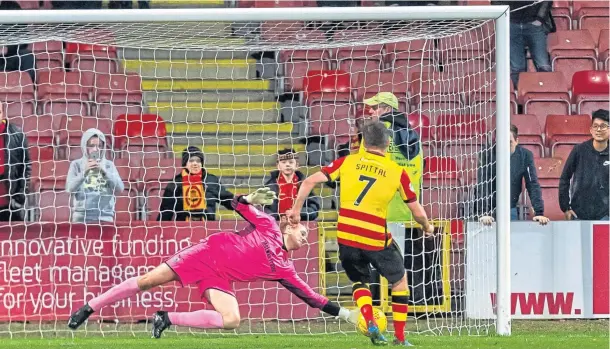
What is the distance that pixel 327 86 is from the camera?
11.7m

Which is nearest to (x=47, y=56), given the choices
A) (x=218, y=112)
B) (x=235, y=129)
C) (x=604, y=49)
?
(x=218, y=112)

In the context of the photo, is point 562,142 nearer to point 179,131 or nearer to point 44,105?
point 179,131

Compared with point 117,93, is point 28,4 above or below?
above

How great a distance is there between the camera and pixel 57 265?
10.1 meters

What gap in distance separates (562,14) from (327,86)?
386 centimetres

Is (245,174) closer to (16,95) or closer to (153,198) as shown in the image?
(153,198)

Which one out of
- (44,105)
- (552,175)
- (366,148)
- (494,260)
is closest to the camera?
(366,148)

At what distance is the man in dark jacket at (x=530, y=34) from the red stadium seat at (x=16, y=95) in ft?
16.9

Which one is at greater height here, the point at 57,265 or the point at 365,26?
the point at 365,26

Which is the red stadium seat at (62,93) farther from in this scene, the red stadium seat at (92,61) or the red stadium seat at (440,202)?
the red stadium seat at (440,202)

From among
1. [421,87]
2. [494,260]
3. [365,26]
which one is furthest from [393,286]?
[421,87]

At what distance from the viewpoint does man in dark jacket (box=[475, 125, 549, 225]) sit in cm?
1005

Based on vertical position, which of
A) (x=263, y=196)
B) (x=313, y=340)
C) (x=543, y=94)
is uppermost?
(x=543, y=94)

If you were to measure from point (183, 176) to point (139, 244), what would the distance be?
0.71m
